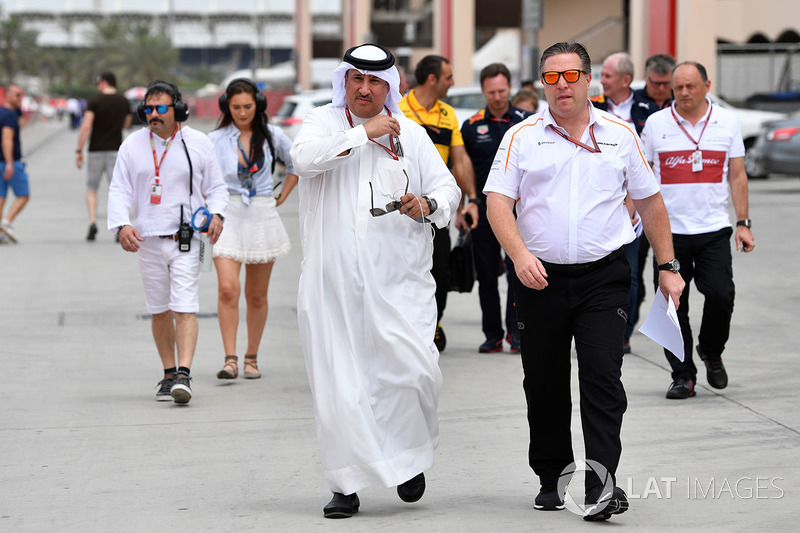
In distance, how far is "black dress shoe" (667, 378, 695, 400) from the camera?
761 centimetres

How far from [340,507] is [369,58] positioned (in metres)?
1.88

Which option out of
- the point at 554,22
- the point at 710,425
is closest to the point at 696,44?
the point at 554,22

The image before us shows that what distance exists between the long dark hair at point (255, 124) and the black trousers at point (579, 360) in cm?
332

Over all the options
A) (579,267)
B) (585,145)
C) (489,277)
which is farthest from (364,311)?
(489,277)

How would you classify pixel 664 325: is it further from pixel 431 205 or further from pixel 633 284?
pixel 633 284

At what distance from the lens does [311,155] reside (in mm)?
5293

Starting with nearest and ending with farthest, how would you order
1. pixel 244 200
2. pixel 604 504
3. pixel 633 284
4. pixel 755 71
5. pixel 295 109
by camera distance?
pixel 604 504
pixel 244 200
pixel 633 284
pixel 295 109
pixel 755 71

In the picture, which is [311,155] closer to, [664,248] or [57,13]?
[664,248]

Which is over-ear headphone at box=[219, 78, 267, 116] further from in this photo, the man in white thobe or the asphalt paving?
the man in white thobe

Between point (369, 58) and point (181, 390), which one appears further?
point (181, 390)

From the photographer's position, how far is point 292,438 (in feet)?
22.3

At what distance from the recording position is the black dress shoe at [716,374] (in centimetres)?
770

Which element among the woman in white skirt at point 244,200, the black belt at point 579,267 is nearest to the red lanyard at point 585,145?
the black belt at point 579,267

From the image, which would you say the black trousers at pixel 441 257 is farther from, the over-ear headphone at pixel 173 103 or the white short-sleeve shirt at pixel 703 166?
the over-ear headphone at pixel 173 103
